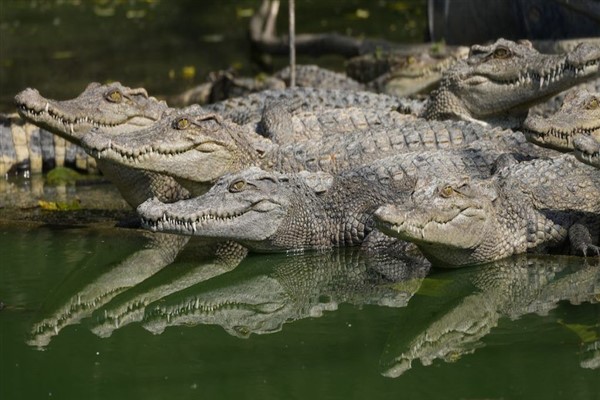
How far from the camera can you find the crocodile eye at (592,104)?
294 inches

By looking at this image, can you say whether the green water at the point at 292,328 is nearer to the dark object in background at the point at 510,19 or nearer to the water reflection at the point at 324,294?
the water reflection at the point at 324,294

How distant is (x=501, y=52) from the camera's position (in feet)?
28.8

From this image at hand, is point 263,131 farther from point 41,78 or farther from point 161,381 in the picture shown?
point 41,78

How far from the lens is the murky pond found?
503 cm

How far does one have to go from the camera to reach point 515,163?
7121 millimetres

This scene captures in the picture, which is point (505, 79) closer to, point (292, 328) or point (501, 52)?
point (501, 52)

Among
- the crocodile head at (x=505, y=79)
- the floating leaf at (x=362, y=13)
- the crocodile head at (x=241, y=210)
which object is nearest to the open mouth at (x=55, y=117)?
the crocodile head at (x=241, y=210)

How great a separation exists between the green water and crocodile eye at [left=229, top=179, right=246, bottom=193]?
434mm

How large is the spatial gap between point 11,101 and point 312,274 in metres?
6.35

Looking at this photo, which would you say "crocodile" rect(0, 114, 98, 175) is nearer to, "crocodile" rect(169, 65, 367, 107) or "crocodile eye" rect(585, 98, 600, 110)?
"crocodile" rect(169, 65, 367, 107)

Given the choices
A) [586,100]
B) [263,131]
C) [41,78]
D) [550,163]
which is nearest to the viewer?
[550,163]

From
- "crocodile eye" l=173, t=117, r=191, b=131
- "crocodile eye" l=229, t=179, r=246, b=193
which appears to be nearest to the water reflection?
"crocodile eye" l=229, t=179, r=246, b=193

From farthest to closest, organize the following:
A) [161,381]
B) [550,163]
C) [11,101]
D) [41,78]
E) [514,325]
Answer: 1. [41,78]
2. [11,101]
3. [550,163]
4. [514,325]
5. [161,381]

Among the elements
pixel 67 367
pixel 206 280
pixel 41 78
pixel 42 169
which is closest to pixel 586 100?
pixel 206 280
